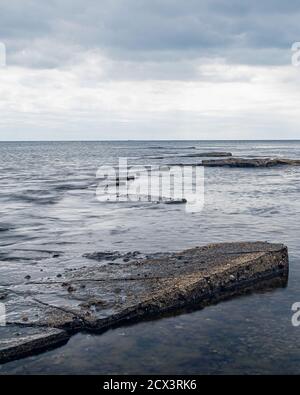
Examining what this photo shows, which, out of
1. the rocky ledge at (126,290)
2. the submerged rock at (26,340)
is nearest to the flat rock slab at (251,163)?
the rocky ledge at (126,290)

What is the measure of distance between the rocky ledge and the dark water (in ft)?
1.06

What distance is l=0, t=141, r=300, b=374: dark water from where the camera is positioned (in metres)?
8.05

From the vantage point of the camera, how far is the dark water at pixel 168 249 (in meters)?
8.05

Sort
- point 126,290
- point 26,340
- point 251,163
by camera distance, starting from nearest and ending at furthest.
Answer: point 26,340
point 126,290
point 251,163

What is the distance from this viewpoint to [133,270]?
12195 mm

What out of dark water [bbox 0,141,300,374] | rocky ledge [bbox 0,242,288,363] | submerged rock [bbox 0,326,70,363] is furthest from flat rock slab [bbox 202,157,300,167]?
submerged rock [bbox 0,326,70,363]

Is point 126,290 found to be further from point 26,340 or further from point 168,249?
point 168,249

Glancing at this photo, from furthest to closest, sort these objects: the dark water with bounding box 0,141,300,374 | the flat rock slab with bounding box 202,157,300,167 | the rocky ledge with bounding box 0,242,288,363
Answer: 1. the flat rock slab with bounding box 202,157,300,167
2. the rocky ledge with bounding box 0,242,288,363
3. the dark water with bounding box 0,141,300,374

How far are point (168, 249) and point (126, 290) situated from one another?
5.00 m

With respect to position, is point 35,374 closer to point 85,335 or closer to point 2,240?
point 85,335

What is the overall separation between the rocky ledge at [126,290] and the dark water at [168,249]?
0.32m

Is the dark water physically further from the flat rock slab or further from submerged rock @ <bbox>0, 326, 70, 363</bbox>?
the flat rock slab

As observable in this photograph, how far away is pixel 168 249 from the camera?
610 inches

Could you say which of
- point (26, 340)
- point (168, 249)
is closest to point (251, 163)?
point (168, 249)
